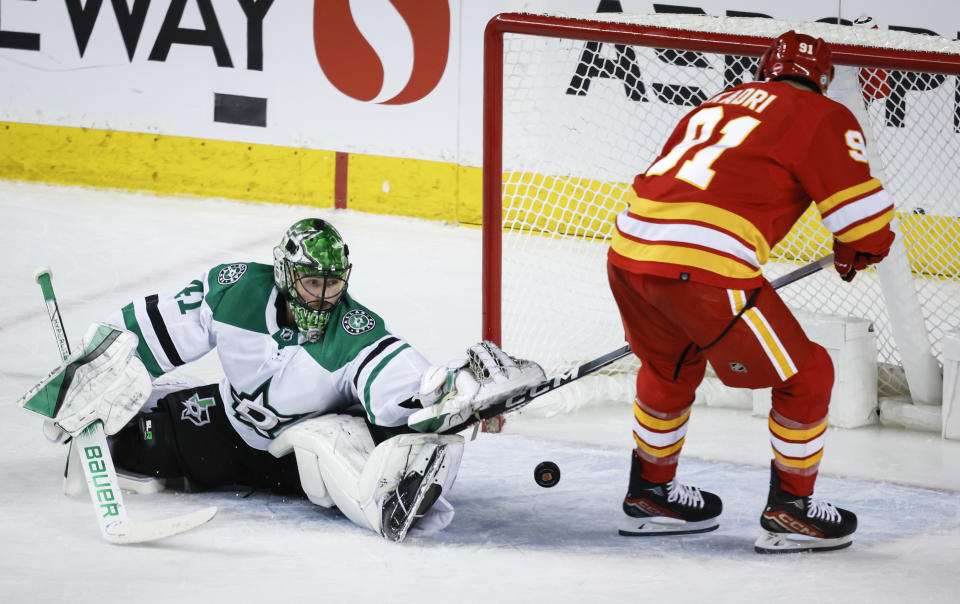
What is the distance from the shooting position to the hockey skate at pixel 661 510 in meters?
2.91

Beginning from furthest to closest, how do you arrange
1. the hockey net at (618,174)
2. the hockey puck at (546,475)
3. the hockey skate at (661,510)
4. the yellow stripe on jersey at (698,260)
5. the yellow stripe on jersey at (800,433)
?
the hockey net at (618,174)
the hockey puck at (546,475)
the hockey skate at (661,510)
the yellow stripe on jersey at (800,433)
the yellow stripe on jersey at (698,260)

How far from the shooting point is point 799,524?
2.76 metres

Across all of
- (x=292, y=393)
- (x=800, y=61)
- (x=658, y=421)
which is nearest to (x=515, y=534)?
(x=658, y=421)

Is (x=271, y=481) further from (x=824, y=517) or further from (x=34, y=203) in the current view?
(x=34, y=203)

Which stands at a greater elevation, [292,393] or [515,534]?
[292,393]

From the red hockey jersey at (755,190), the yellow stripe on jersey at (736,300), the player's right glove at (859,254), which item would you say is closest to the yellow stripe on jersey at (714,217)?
the red hockey jersey at (755,190)

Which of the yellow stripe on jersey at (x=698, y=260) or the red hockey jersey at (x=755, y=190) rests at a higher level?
the red hockey jersey at (x=755, y=190)

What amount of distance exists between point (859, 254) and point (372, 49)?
3.85m

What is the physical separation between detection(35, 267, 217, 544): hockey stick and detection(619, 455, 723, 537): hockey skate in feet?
3.14

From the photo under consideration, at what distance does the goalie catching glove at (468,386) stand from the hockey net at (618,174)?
916 mm

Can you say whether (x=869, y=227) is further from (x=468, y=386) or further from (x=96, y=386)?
(x=96, y=386)

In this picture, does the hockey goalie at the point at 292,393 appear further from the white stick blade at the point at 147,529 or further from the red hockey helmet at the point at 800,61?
the red hockey helmet at the point at 800,61

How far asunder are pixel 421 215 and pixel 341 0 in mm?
1115

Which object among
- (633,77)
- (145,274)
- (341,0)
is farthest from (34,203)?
(633,77)
